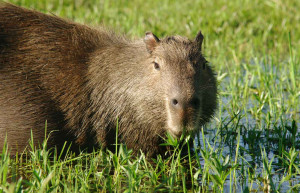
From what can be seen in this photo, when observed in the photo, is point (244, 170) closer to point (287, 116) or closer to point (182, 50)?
point (182, 50)

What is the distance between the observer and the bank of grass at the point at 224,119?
3.46m

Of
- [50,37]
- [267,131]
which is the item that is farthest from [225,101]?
[50,37]

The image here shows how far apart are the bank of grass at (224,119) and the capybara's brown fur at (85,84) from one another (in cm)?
21

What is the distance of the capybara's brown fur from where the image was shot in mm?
4094

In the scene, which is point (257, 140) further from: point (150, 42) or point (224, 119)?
point (150, 42)

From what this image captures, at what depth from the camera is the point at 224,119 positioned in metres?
4.58

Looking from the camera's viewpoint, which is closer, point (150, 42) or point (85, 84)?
point (150, 42)

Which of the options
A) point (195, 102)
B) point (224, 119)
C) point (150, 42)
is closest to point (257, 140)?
point (224, 119)

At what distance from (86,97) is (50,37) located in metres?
0.58

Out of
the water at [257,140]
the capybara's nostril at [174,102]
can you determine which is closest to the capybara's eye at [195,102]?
the capybara's nostril at [174,102]

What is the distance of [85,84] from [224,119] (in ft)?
4.00

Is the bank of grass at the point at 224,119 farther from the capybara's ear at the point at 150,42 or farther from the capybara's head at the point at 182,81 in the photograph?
the capybara's ear at the point at 150,42

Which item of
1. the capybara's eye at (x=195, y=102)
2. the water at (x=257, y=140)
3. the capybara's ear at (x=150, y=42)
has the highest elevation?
the capybara's ear at (x=150, y=42)

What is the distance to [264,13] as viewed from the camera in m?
8.36
